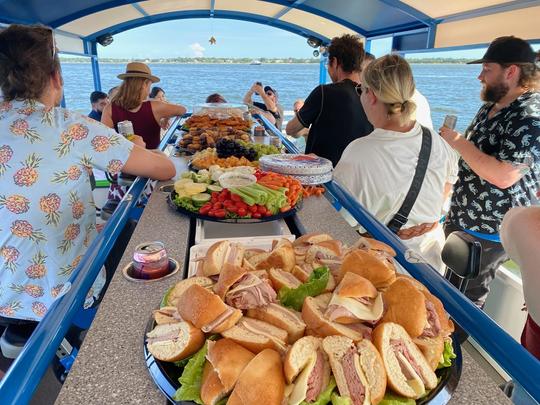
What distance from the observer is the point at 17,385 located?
843 mm

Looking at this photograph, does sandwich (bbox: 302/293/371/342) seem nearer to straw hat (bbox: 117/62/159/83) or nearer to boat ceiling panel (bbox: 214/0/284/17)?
straw hat (bbox: 117/62/159/83)

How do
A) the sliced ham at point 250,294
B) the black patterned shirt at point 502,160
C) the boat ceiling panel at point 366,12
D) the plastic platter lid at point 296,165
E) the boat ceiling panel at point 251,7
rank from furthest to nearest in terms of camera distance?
the boat ceiling panel at point 251,7 < the boat ceiling panel at point 366,12 < the black patterned shirt at point 502,160 < the plastic platter lid at point 296,165 < the sliced ham at point 250,294

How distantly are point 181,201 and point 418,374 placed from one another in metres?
1.47

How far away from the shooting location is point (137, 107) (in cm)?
393

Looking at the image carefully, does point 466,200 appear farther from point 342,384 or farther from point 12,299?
point 12,299

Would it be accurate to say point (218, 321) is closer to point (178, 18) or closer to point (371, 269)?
point (371, 269)

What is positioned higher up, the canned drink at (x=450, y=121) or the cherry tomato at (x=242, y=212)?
the canned drink at (x=450, y=121)

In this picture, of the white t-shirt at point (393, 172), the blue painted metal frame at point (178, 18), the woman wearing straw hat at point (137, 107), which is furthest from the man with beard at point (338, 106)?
the blue painted metal frame at point (178, 18)

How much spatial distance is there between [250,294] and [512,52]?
9.35 ft

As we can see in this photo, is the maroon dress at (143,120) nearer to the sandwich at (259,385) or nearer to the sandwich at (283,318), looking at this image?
the sandwich at (283,318)

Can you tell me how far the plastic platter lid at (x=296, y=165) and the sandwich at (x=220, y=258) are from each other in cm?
118

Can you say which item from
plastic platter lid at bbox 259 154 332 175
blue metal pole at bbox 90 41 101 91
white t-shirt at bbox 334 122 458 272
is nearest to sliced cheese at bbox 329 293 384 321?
white t-shirt at bbox 334 122 458 272

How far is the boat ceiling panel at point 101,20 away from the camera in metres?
7.35

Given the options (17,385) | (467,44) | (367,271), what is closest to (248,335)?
(367,271)
